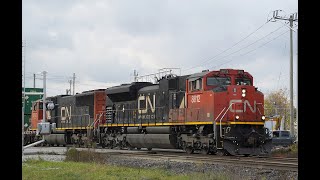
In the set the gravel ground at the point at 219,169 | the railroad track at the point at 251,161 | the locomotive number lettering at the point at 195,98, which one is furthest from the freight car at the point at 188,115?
the gravel ground at the point at 219,169

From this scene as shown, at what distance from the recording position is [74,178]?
10625mm

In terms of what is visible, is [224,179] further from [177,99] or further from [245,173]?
[177,99]

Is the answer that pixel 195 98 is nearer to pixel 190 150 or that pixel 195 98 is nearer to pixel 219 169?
pixel 190 150

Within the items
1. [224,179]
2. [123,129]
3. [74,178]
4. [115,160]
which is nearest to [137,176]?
[74,178]

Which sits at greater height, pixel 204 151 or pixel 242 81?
pixel 242 81

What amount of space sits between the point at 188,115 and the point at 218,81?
2091 mm

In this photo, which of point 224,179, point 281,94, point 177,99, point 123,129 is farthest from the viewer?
point 281,94

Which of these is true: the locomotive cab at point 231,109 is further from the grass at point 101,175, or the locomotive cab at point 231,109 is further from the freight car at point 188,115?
the grass at point 101,175

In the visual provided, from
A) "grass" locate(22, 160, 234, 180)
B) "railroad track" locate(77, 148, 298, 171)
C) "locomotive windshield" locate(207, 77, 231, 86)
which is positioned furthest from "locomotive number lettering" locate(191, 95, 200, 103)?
"grass" locate(22, 160, 234, 180)

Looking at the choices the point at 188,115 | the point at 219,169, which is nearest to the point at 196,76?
the point at 188,115

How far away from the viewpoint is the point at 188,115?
64.5 ft

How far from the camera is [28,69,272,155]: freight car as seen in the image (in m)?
17.8

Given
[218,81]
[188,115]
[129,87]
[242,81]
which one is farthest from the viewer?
[129,87]
